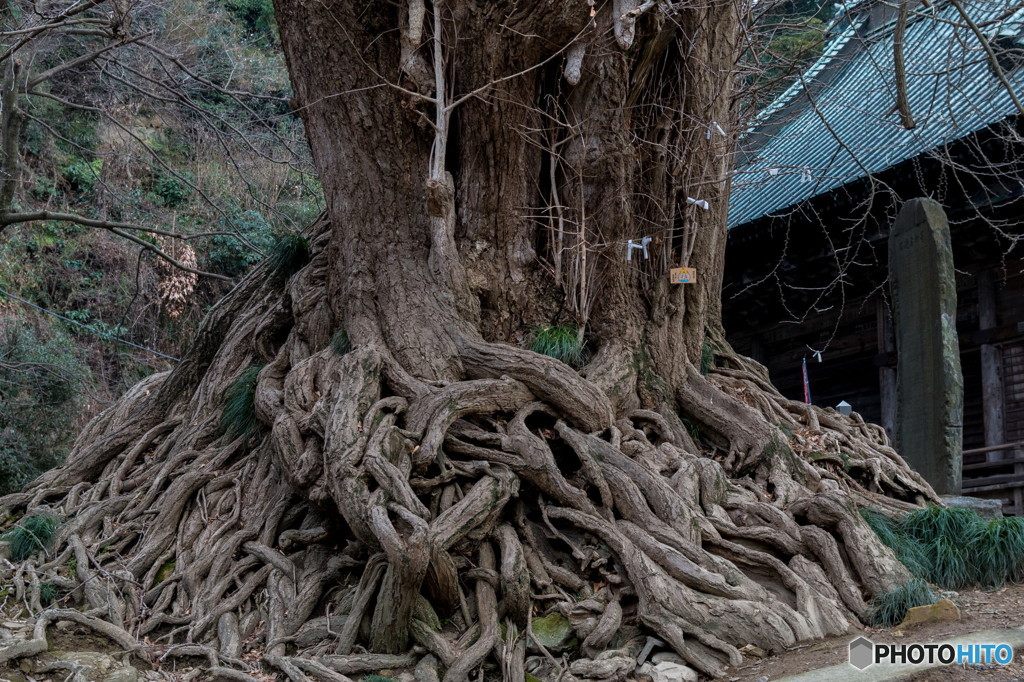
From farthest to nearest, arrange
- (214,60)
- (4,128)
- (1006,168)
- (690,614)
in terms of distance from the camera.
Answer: (214,60) < (1006,168) < (4,128) < (690,614)

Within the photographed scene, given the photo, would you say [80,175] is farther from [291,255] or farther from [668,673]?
[668,673]

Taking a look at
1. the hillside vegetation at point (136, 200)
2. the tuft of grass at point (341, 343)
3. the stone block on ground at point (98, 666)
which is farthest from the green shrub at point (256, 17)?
the stone block on ground at point (98, 666)

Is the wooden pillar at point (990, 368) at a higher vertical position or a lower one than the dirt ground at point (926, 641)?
higher

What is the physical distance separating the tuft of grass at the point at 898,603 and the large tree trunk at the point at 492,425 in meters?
0.11

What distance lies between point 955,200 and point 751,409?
5580 millimetres

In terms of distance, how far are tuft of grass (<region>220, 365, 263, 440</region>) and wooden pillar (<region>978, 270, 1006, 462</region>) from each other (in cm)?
811

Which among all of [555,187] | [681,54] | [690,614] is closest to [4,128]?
[555,187]

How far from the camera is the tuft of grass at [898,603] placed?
407 centimetres

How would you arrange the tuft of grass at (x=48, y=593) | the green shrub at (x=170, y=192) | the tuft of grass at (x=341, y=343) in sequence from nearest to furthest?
the tuft of grass at (x=48, y=593) → the tuft of grass at (x=341, y=343) → the green shrub at (x=170, y=192)

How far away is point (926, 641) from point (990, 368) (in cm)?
723

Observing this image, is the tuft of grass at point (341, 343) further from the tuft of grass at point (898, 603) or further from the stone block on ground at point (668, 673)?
the tuft of grass at point (898, 603)

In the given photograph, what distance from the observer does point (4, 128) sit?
26.3 feet

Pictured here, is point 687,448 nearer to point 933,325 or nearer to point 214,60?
point 933,325

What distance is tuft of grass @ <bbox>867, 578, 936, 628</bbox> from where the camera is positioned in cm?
407
